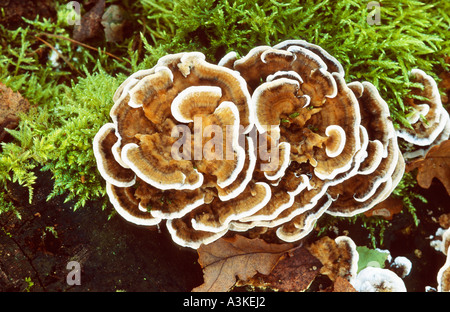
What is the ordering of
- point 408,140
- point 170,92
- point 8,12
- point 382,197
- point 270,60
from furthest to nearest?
point 8,12 → point 408,140 → point 382,197 → point 270,60 → point 170,92

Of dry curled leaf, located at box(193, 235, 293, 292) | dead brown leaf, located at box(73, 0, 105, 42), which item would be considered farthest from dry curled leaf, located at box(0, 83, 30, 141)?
dry curled leaf, located at box(193, 235, 293, 292)

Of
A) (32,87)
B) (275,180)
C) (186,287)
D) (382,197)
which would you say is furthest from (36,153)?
(382,197)

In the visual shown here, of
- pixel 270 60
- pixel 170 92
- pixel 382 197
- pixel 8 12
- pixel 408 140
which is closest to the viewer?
pixel 170 92

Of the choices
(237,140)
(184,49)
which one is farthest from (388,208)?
(184,49)

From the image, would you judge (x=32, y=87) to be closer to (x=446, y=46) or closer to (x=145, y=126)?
(x=145, y=126)

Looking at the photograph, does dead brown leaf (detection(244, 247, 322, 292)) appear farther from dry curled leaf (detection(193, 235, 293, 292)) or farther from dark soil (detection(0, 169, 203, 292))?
dark soil (detection(0, 169, 203, 292))

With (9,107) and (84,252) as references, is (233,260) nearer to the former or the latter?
(84,252)

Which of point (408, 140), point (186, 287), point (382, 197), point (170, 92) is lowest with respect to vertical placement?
point (186, 287)
